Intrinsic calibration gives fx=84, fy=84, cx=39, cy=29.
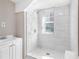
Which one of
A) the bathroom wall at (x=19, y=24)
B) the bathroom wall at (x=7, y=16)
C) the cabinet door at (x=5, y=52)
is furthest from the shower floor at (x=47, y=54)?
the bathroom wall at (x=7, y=16)

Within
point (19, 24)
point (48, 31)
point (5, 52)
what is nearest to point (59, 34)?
point (48, 31)

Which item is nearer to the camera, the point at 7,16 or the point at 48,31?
the point at 7,16


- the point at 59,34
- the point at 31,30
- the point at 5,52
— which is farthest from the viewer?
the point at 31,30

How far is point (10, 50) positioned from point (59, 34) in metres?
1.37

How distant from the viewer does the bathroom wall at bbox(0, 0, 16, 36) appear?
185 centimetres

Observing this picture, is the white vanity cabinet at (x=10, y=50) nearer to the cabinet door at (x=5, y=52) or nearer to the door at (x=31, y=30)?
the cabinet door at (x=5, y=52)

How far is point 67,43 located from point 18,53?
1203 mm

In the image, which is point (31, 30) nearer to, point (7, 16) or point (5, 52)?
point (7, 16)

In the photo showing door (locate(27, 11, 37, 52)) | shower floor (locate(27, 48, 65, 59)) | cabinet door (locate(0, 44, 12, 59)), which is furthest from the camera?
door (locate(27, 11, 37, 52))

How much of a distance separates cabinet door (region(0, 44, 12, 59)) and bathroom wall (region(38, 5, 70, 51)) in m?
1.18

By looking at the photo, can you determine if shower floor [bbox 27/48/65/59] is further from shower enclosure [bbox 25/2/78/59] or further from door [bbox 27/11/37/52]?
door [bbox 27/11/37/52]

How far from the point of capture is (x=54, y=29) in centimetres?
246

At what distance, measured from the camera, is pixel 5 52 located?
153 centimetres

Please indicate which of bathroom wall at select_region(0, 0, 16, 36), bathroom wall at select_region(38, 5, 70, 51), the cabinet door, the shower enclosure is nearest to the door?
the shower enclosure
